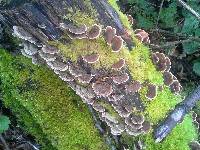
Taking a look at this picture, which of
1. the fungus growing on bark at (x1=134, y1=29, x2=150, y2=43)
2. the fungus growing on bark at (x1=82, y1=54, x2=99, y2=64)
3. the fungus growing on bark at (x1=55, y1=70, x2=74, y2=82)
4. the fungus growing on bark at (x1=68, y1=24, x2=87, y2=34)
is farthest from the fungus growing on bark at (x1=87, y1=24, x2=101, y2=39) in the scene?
the fungus growing on bark at (x1=134, y1=29, x2=150, y2=43)

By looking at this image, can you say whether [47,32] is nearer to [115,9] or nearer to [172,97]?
[115,9]

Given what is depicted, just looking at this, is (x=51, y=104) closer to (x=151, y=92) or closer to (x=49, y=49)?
(x=49, y=49)

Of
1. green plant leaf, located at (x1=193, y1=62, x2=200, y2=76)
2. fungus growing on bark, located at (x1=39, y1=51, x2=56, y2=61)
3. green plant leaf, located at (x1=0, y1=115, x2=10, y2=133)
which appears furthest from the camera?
green plant leaf, located at (x1=193, y1=62, x2=200, y2=76)

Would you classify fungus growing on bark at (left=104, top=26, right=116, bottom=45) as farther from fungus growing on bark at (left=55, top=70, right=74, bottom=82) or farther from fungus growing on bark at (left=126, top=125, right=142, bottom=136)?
fungus growing on bark at (left=126, top=125, right=142, bottom=136)

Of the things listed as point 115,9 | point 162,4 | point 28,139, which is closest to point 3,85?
point 28,139

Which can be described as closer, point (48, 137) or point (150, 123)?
point (150, 123)

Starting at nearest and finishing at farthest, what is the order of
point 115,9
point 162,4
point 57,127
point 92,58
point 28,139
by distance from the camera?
1. point 92,58
2. point 57,127
3. point 115,9
4. point 28,139
5. point 162,4
